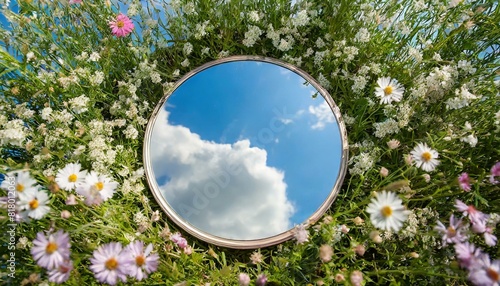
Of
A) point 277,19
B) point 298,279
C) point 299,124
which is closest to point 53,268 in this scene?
point 298,279

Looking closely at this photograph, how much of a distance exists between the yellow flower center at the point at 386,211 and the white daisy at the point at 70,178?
103cm

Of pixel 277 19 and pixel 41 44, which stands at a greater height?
pixel 277 19

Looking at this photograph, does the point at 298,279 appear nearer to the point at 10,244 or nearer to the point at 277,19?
the point at 10,244

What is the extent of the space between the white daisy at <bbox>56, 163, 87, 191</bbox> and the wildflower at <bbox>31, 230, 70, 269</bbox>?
263 mm

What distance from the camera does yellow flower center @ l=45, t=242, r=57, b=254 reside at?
47.8 inches

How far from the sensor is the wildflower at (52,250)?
120 centimetres

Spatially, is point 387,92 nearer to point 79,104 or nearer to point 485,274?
point 485,274

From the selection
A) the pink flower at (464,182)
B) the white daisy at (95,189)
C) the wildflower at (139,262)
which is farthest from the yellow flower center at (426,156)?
the white daisy at (95,189)

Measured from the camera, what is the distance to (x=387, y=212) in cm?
125

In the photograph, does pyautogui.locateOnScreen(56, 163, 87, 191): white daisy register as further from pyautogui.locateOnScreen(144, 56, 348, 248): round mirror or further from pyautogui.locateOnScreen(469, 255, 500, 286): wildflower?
pyautogui.locateOnScreen(469, 255, 500, 286): wildflower

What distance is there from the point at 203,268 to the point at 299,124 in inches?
30.8

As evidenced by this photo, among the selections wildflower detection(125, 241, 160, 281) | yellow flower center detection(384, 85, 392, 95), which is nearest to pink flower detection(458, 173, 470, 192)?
yellow flower center detection(384, 85, 392, 95)

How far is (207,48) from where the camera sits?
2186 millimetres

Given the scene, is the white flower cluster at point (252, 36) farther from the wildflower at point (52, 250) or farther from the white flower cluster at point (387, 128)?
the wildflower at point (52, 250)
